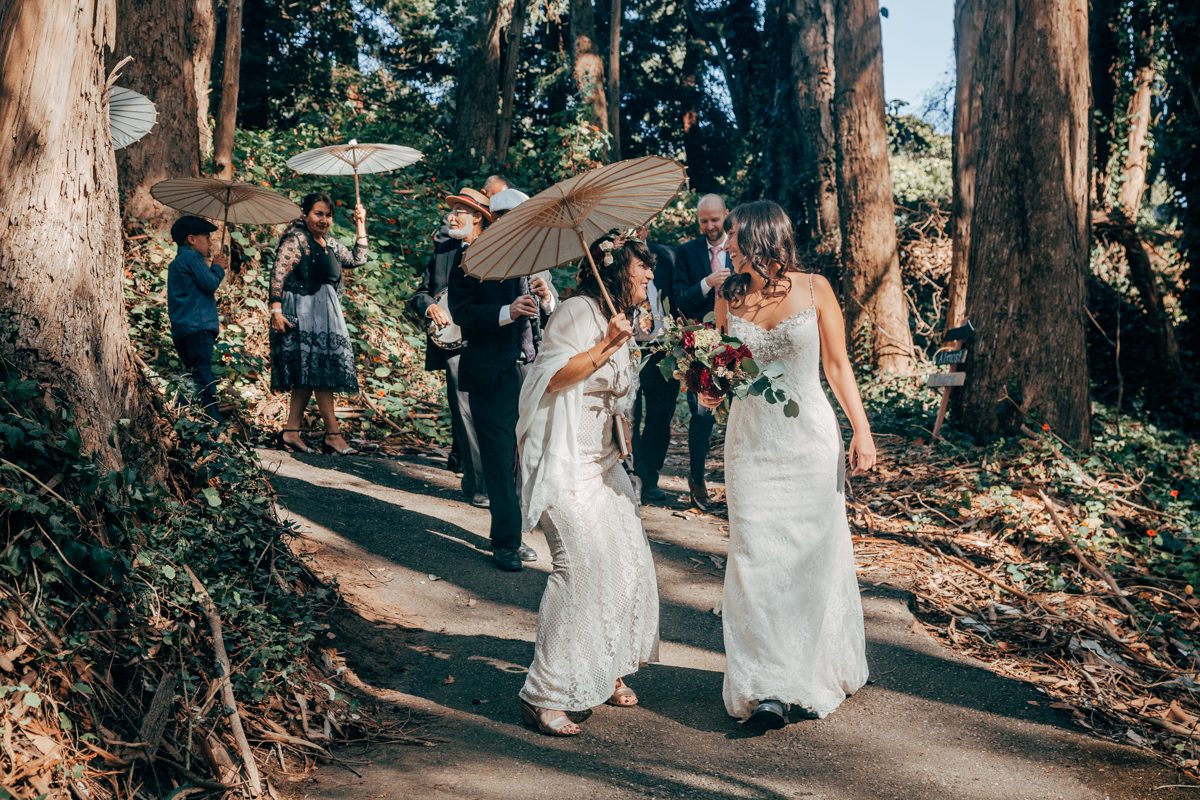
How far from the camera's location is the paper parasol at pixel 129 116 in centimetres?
670

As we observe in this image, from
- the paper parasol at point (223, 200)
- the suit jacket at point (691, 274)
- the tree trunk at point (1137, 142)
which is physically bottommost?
the suit jacket at point (691, 274)

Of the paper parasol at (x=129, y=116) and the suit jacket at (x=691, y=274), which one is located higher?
the paper parasol at (x=129, y=116)

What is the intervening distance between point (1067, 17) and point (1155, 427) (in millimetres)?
5217

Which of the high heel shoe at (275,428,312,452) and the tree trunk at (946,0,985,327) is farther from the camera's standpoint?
the tree trunk at (946,0,985,327)

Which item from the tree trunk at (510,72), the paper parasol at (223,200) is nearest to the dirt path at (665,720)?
the paper parasol at (223,200)

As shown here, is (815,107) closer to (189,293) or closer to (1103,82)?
(1103,82)

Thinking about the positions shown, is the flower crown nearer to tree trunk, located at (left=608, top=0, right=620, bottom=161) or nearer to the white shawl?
the white shawl

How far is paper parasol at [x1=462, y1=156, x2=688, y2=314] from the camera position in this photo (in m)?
3.74

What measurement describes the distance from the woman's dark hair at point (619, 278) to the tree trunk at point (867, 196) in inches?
345

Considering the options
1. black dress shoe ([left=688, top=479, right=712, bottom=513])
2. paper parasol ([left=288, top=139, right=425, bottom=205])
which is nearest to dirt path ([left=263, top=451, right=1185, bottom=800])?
black dress shoe ([left=688, top=479, right=712, bottom=513])

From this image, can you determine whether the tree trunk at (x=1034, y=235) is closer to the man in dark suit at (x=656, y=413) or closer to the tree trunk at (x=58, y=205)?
the man in dark suit at (x=656, y=413)

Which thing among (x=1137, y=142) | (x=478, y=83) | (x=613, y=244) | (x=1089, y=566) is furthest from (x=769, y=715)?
(x=478, y=83)

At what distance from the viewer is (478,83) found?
57.7ft

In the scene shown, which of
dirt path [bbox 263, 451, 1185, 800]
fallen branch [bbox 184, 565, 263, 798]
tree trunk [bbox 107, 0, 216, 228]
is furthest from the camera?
tree trunk [bbox 107, 0, 216, 228]
